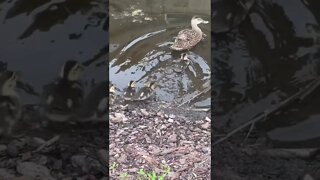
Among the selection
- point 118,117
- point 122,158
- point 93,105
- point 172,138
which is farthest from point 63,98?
point 172,138

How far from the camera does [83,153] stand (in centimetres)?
218

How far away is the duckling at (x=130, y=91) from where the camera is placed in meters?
2.16

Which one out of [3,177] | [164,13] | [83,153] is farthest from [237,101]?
[3,177]

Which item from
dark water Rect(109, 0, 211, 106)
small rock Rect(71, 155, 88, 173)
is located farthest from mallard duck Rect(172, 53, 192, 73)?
small rock Rect(71, 155, 88, 173)

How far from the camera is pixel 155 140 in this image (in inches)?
85.7

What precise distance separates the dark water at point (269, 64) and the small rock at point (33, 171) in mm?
708

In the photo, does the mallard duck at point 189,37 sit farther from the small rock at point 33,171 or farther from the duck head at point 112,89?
the small rock at point 33,171

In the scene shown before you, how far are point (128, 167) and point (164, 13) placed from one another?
0.61 m

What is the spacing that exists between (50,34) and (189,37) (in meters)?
0.53

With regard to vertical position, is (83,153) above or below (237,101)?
below

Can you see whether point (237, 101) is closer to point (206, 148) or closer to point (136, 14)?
point (206, 148)

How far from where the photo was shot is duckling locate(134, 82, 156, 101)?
7.11ft

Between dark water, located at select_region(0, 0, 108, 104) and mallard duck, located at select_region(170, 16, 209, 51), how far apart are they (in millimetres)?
276

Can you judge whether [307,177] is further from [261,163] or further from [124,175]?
[124,175]
